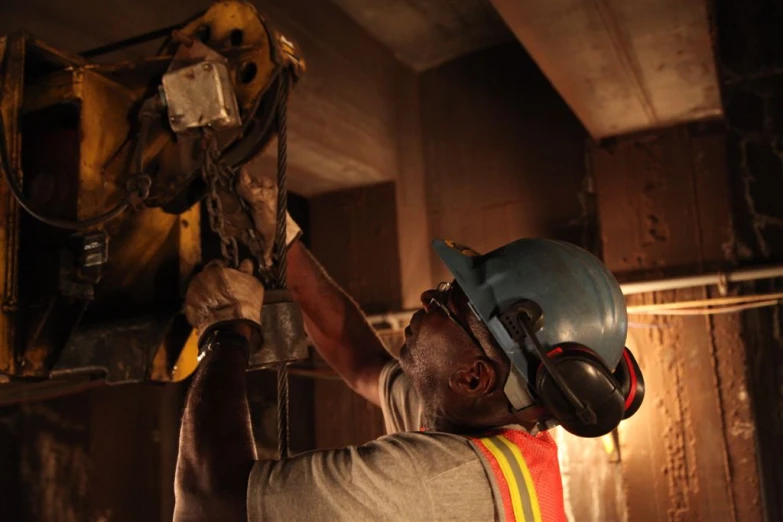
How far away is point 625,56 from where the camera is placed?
100 inches

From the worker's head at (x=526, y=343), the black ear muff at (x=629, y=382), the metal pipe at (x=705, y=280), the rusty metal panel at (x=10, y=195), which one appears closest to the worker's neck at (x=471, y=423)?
the worker's head at (x=526, y=343)

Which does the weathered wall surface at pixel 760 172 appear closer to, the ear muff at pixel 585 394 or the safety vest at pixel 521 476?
the safety vest at pixel 521 476

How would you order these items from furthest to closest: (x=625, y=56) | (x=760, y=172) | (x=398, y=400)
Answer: (x=760, y=172) → (x=625, y=56) → (x=398, y=400)

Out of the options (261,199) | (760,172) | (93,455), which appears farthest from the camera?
(760,172)

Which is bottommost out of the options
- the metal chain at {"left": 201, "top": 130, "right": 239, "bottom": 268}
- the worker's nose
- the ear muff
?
the ear muff

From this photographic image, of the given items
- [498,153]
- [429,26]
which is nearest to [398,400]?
[498,153]

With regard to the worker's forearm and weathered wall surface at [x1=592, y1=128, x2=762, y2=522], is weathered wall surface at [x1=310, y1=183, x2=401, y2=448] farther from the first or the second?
the worker's forearm

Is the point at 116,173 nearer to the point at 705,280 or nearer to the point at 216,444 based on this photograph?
the point at 216,444

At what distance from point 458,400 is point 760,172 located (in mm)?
2165

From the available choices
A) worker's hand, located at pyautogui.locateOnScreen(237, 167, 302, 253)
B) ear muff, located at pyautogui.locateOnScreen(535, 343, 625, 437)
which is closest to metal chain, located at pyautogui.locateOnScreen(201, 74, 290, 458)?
worker's hand, located at pyautogui.locateOnScreen(237, 167, 302, 253)

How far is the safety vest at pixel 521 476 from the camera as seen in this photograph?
1.37 meters

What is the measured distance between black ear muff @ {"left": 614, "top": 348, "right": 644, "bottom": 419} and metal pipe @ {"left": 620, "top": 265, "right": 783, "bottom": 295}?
1.45m

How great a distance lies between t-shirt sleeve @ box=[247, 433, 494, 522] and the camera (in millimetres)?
1276

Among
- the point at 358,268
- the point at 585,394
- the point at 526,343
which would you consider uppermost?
the point at 358,268
